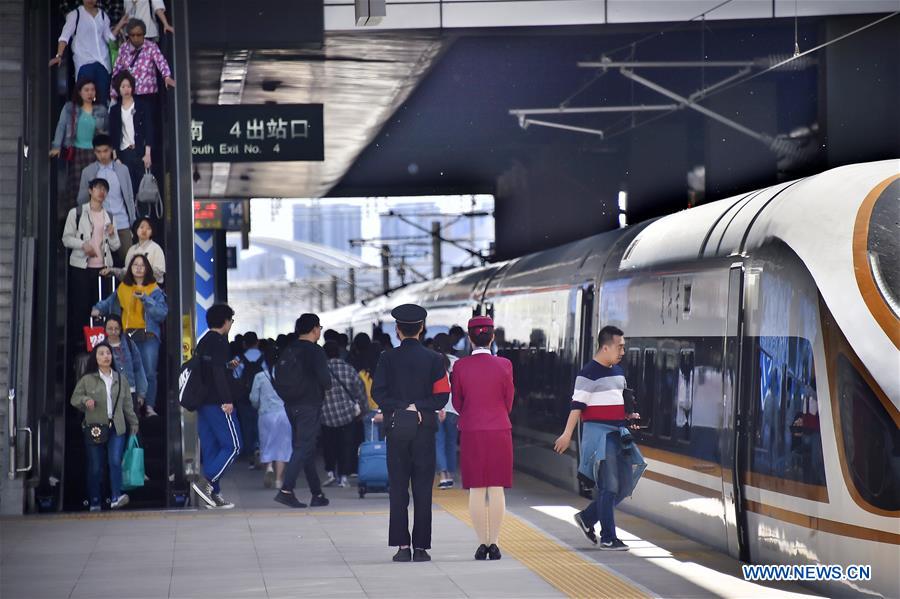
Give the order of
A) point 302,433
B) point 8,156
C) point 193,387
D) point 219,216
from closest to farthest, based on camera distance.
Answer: point 193,387 → point 302,433 → point 8,156 → point 219,216

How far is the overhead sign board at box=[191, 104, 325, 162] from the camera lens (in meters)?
17.3

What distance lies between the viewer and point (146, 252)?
518 inches

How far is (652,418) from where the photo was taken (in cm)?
1199

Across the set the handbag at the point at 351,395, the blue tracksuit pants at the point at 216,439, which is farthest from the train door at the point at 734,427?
the handbag at the point at 351,395

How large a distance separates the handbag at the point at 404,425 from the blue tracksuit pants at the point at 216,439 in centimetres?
356

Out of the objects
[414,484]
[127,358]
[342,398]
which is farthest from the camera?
[342,398]

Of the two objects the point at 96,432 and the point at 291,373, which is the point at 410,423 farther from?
the point at 96,432

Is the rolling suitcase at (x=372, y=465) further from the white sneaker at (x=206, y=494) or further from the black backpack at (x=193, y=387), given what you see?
the black backpack at (x=193, y=387)

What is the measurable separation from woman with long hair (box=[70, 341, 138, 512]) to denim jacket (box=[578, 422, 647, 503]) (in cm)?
436

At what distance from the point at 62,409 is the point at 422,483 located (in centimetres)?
451

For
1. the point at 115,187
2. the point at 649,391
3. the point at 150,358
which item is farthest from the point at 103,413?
the point at 649,391

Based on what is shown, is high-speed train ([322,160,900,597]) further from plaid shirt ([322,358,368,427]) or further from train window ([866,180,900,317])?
plaid shirt ([322,358,368,427])

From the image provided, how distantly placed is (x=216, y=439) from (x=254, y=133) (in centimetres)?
529

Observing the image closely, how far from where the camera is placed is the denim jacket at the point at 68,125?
1320 cm
